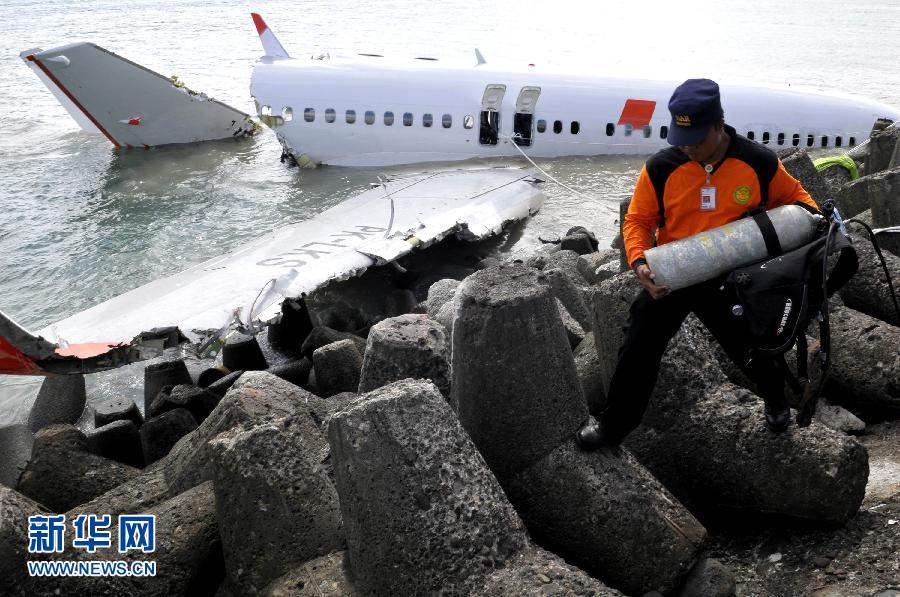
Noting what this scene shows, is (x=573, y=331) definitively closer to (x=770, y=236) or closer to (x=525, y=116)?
(x=770, y=236)

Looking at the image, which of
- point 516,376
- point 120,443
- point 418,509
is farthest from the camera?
point 120,443

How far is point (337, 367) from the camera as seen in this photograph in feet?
30.2

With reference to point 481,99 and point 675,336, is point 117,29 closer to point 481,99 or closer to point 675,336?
point 481,99

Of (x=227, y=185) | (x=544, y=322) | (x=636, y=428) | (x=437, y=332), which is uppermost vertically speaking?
(x=544, y=322)

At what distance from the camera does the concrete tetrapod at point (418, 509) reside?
464 cm

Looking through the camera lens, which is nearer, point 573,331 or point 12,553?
point 12,553

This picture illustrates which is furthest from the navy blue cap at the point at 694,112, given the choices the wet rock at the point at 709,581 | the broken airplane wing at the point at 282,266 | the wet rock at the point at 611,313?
the broken airplane wing at the point at 282,266

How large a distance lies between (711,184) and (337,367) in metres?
4.81

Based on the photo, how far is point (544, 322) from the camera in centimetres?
558

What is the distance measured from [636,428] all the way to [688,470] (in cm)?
45

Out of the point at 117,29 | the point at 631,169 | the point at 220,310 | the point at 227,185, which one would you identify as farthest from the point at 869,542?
the point at 117,29

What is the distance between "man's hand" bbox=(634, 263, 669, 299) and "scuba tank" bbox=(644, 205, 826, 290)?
30mm

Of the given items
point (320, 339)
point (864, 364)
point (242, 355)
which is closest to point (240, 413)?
point (864, 364)

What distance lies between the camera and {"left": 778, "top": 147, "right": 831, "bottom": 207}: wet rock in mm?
9953
